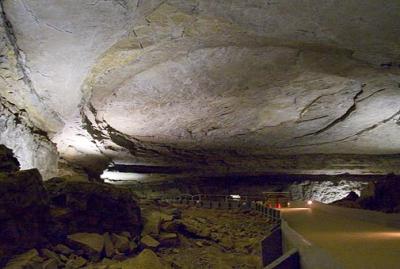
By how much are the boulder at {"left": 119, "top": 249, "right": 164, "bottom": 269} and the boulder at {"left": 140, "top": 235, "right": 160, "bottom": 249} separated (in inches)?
18.3

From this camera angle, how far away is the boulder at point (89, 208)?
6.93 m

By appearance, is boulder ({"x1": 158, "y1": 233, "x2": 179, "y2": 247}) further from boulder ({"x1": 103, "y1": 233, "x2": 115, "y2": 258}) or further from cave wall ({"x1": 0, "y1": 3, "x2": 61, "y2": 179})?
cave wall ({"x1": 0, "y1": 3, "x2": 61, "y2": 179})

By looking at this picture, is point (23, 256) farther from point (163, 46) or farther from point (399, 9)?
point (399, 9)

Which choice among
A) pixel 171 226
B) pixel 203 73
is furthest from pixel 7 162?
pixel 203 73

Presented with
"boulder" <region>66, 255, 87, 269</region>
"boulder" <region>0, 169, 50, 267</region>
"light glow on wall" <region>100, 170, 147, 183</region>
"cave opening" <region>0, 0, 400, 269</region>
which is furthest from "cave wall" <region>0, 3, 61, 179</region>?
"light glow on wall" <region>100, 170, 147, 183</region>

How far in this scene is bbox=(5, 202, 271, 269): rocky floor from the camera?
6151 millimetres

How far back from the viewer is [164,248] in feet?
26.3

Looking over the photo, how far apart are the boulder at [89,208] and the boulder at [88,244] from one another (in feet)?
0.70

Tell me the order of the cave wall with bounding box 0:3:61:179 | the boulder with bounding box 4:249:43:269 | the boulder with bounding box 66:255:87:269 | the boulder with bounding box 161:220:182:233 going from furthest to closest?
the boulder with bounding box 161:220:182:233, the cave wall with bounding box 0:3:61:179, the boulder with bounding box 66:255:87:269, the boulder with bounding box 4:249:43:269

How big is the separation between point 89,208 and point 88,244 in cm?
108

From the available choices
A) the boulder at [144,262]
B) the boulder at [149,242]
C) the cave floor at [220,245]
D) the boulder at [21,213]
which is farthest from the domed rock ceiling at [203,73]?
the boulder at [144,262]

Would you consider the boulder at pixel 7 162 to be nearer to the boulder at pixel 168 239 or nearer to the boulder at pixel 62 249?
the boulder at pixel 62 249

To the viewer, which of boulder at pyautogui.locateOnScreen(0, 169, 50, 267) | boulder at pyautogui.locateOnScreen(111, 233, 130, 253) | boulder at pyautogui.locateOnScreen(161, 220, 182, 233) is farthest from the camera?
boulder at pyautogui.locateOnScreen(161, 220, 182, 233)

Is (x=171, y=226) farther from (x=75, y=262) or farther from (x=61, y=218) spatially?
Result: (x=75, y=262)
